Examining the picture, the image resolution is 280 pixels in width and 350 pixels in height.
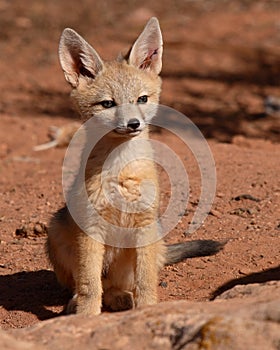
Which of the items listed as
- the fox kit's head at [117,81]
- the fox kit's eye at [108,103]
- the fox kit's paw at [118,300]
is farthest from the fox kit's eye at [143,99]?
the fox kit's paw at [118,300]

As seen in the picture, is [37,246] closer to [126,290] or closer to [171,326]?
[126,290]

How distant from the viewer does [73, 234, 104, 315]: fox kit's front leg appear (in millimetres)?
4777

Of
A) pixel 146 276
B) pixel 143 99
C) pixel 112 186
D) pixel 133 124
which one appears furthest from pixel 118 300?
pixel 143 99

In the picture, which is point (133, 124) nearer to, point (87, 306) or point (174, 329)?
point (87, 306)

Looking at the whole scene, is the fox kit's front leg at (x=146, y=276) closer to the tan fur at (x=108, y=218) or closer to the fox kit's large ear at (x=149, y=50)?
the tan fur at (x=108, y=218)

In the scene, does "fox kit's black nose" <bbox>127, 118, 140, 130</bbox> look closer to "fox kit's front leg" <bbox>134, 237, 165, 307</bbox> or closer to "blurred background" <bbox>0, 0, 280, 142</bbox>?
"fox kit's front leg" <bbox>134, 237, 165, 307</bbox>

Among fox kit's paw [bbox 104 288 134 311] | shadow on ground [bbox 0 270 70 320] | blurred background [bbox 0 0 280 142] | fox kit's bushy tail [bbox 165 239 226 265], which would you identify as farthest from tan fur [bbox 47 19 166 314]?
blurred background [bbox 0 0 280 142]

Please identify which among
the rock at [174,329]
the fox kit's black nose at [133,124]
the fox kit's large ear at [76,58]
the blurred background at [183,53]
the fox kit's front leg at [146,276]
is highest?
the fox kit's large ear at [76,58]

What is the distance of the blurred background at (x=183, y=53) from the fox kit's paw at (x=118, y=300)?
4.75 meters

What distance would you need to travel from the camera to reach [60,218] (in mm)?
5223

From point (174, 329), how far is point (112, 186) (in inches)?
64.2

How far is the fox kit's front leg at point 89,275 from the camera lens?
4777 mm

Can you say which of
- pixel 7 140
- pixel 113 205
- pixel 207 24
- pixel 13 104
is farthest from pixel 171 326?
pixel 207 24

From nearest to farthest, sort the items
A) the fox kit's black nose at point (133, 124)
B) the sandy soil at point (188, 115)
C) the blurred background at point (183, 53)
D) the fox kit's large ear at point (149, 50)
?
the fox kit's black nose at point (133, 124) → the fox kit's large ear at point (149, 50) → the sandy soil at point (188, 115) → the blurred background at point (183, 53)
